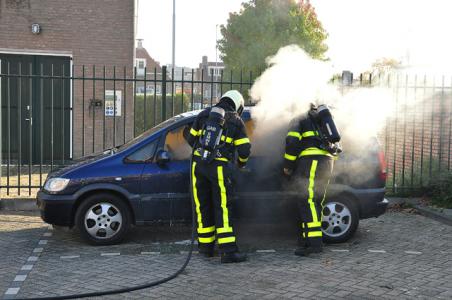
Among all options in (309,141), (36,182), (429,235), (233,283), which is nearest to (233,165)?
(309,141)

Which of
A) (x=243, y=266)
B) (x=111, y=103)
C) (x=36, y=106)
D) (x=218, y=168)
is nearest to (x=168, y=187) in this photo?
(x=218, y=168)

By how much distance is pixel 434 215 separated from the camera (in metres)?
8.26

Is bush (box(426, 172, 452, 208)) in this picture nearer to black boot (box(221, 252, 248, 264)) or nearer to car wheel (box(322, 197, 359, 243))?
car wheel (box(322, 197, 359, 243))

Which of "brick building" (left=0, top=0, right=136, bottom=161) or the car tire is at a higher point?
"brick building" (left=0, top=0, right=136, bottom=161)

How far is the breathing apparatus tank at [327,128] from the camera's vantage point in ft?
19.3

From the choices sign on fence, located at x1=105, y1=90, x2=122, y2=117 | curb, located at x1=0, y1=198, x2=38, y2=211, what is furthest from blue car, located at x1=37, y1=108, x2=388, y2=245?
sign on fence, located at x1=105, y1=90, x2=122, y2=117

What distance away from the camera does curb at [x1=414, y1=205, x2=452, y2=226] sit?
794cm

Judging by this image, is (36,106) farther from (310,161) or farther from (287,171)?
(310,161)

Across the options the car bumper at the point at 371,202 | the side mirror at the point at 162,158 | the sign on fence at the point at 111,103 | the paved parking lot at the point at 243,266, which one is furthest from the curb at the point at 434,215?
the sign on fence at the point at 111,103

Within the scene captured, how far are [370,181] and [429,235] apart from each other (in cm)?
136

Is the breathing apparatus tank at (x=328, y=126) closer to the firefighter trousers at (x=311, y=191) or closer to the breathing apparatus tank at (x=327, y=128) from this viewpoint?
the breathing apparatus tank at (x=327, y=128)

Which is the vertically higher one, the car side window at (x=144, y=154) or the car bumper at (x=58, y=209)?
the car side window at (x=144, y=154)

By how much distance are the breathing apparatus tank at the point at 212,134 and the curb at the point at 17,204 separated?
4.11 metres

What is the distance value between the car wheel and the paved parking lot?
0.46 ft
